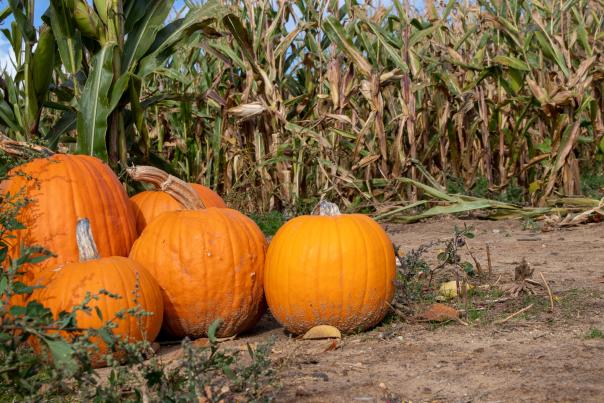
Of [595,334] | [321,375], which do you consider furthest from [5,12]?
[595,334]

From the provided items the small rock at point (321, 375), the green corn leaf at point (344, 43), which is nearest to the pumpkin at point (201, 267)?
the small rock at point (321, 375)

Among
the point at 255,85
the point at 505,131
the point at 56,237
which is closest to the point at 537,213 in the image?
Answer: the point at 505,131

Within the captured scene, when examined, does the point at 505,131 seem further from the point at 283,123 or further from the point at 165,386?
the point at 165,386

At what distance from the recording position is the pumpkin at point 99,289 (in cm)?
334

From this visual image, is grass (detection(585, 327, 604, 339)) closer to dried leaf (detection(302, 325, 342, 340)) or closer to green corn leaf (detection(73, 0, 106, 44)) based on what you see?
dried leaf (detection(302, 325, 342, 340))

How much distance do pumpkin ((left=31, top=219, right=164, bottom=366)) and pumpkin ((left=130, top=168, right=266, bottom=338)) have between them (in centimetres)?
20

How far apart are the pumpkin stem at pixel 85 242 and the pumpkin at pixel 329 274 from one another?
87 centimetres

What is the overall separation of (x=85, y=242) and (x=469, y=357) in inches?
71.1

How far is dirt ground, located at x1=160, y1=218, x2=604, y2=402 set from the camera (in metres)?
2.79

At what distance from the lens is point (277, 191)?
8.68 m

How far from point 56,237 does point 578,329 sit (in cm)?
259

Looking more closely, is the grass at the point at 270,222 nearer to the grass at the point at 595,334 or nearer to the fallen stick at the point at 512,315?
the fallen stick at the point at 512,315

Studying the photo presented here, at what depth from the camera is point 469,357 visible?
10.8 feet

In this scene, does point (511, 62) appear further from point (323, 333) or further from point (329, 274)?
point (323, 333)
